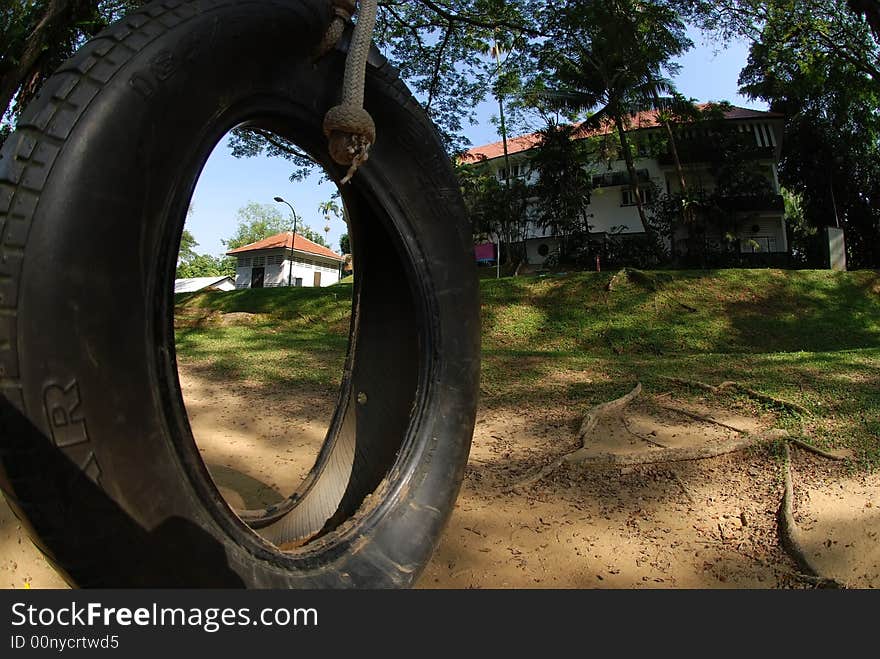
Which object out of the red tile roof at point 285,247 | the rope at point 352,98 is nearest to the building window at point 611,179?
the red tile roof at point 285,247

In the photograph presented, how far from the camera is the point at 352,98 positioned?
125cm

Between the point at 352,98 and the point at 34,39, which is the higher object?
the point at 34,39

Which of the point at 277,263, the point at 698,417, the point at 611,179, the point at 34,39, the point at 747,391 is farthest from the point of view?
the point at 277,263

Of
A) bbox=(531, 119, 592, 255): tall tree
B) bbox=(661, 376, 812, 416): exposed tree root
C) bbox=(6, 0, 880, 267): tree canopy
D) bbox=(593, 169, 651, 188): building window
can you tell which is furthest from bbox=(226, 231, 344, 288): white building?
bbox=(661, 376, 812, 416): exposed tree root

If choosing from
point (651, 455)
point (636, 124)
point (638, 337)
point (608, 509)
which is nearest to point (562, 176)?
point (636, 124)

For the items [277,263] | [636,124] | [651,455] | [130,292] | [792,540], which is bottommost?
[792,540]

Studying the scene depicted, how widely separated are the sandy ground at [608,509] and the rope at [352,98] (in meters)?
1.34

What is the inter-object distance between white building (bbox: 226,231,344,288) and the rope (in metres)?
38.5

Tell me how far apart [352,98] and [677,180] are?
29727 mm

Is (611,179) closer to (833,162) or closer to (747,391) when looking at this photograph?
(833,162)

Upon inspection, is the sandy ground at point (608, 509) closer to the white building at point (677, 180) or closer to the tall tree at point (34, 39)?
the tall tree at point (34, 39)

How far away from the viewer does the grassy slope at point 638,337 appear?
3869 mm

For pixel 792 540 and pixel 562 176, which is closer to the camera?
pixel 792 540

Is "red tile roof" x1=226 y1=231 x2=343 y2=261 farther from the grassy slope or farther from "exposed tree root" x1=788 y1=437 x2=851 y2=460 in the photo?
"exposed tree root" x1=788 y1=437 x2=851 y2=460
